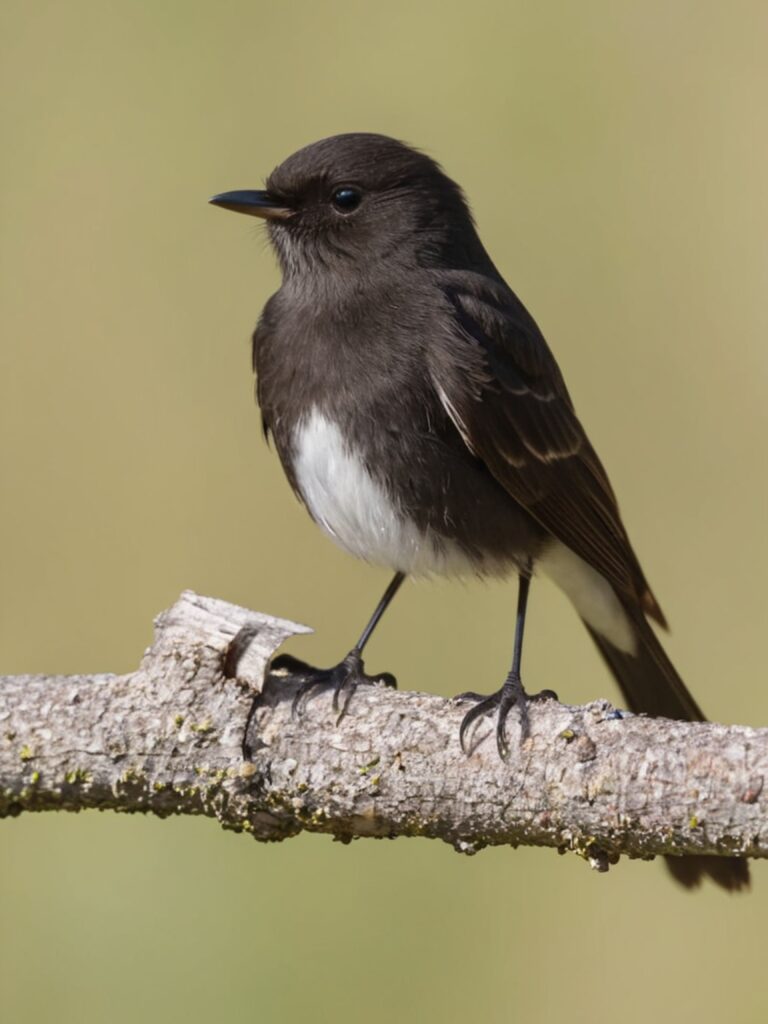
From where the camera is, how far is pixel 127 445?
268 inches

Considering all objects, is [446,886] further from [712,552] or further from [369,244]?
[369,244]

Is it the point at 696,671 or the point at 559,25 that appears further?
the point at 559,25

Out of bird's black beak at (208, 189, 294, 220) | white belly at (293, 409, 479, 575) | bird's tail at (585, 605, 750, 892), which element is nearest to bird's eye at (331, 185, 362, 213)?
bird's black beak at (208, 189, 294, 220)

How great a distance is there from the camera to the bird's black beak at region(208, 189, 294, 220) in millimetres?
4434

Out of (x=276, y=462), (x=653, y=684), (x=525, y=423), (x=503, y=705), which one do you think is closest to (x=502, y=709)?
(x=503, y=705)

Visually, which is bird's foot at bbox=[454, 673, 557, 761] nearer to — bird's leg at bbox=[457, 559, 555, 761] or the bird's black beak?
bird's leg at bbox=[457, 559, 555, 761]

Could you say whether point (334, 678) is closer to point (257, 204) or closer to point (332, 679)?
point (332, 679)

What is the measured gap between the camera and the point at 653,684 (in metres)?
4.67

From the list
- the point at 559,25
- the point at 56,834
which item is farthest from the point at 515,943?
the point at 559,25

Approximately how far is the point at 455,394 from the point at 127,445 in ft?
9.60

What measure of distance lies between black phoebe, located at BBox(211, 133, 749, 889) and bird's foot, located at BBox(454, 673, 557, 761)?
104 millimetres

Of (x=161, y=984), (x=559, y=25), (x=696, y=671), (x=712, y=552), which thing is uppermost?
(x=559, y=25)

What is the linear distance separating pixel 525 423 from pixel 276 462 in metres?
2.62

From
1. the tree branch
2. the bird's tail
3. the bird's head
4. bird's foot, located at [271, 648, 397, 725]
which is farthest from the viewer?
the bird's head
